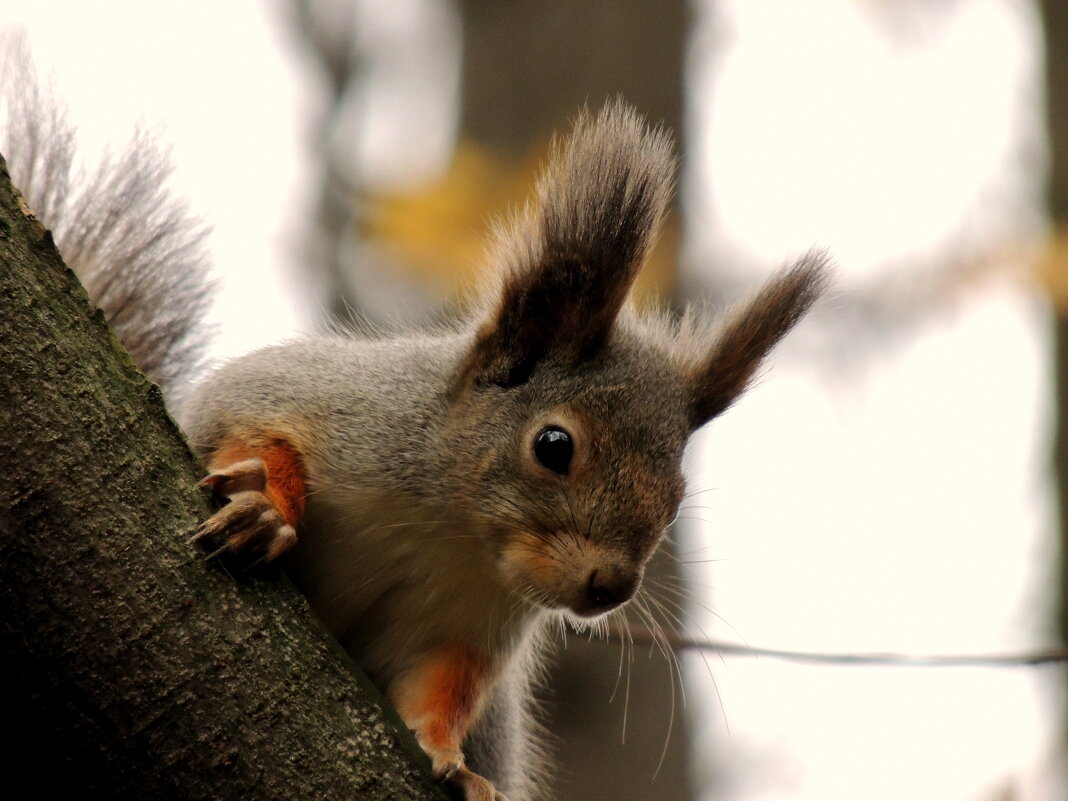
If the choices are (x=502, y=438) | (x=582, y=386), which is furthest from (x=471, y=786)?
(x=582, y=386)

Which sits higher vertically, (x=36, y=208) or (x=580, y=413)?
(x=36, y=208)

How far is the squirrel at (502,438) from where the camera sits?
91.5 inches

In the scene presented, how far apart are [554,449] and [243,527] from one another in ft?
2.73

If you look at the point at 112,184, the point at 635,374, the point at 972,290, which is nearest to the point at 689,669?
the point at 635,374

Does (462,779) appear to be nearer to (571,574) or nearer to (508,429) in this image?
(571,574)

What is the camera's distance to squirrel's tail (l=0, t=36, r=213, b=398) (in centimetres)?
292

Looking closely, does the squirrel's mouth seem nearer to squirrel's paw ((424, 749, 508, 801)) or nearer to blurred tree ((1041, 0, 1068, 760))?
squirrel's paw ((424, 749, 508, 801))

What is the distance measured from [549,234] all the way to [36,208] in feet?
4.38

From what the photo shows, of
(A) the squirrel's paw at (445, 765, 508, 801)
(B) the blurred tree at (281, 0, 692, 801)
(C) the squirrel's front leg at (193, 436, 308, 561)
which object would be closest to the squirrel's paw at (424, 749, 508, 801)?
(A) the squirrel's paw at (445, 765, 508, 801)

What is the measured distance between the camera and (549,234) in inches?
96.4

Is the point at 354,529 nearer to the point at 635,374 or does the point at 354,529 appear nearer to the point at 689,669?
the point at 635,374

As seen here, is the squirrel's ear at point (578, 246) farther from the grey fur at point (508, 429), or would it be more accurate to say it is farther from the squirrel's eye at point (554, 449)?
the squirrel's eye at point (554, 449)

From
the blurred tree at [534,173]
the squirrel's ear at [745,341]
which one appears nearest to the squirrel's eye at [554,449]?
the squirrel's ear at [745,341]

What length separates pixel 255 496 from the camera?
1.91 m
